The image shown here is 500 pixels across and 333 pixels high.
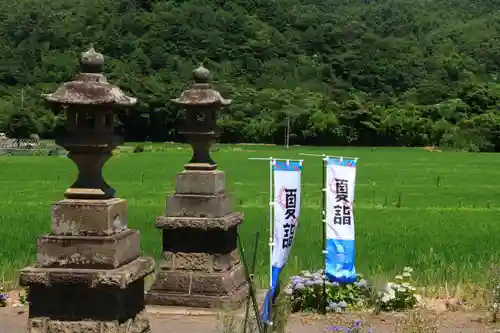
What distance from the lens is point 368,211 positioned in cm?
1812

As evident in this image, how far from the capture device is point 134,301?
5.61 metres

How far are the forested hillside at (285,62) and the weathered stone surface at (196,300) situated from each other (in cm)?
5623

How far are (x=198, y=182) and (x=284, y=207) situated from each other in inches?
48.2

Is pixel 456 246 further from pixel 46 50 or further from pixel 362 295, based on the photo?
pixel 46 50

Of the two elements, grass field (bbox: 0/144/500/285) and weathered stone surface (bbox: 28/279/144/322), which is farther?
grass field (bbox: 0/144/500/285)

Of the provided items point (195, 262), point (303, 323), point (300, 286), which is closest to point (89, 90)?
point (195, 262)

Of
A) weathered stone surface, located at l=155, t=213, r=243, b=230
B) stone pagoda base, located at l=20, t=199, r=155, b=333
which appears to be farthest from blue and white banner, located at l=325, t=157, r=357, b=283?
stone pagoda base, located at l=20, t=199, r=155, b=333


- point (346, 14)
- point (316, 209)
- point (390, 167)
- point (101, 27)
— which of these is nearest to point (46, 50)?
point (101, 27)

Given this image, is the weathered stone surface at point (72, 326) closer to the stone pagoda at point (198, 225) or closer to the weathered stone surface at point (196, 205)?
the stone pagoda at point (198, 225)

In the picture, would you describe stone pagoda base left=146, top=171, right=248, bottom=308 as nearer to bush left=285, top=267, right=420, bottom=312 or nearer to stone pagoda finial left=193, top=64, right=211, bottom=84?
bush left=285, top=267, right=420, bottom=312

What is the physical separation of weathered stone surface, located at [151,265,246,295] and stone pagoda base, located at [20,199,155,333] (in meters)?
2.62

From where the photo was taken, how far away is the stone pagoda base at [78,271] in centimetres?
526

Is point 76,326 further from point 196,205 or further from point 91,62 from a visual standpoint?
point 196,205

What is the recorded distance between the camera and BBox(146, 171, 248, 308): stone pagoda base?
26.1 ft
